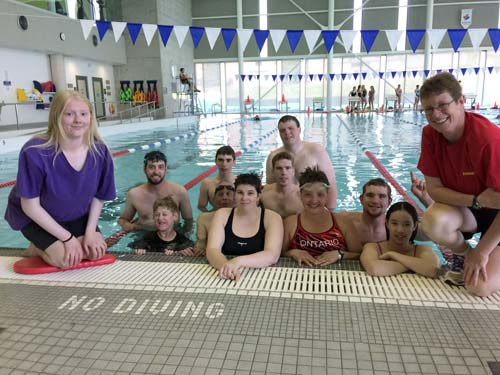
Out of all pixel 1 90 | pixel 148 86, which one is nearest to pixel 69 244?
pixel 1 90

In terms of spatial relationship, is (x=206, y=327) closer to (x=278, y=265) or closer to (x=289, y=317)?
(x=289, y=317)

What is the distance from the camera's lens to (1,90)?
12336 mm

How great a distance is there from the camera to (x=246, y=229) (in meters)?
2.54

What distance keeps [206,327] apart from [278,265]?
2.69 ft

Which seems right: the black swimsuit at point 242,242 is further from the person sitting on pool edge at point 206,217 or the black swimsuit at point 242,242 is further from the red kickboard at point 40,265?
the red kickboard at point 40,265

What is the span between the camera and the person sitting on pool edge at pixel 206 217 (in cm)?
283

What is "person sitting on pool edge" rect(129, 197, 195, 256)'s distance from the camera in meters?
3.01

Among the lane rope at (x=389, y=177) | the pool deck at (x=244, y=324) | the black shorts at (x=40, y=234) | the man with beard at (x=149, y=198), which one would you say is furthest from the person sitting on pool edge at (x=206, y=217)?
the lane rope at (x=389, y=177)

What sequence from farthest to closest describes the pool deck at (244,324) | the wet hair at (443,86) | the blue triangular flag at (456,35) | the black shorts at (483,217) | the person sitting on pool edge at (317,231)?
the blue triangular flag at (456,35), the person sitting on pool edge at (317,231), the black shorts at (483,217), the wet hair at (443,86), the pool deck at (244,324)

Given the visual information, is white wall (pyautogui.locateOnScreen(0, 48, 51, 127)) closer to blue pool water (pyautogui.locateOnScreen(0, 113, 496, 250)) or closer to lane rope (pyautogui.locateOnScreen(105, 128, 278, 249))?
blue pool water (pyautogui.locateOnScreen(0, 113, 496, 250))

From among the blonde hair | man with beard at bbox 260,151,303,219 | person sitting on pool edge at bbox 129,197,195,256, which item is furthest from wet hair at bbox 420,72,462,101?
person sitting on pool edge at bbox 129,197,195,256

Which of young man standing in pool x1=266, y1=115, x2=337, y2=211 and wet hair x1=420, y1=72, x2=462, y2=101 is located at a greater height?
wet hair x1=420, y1=72, x2=462, y2=101

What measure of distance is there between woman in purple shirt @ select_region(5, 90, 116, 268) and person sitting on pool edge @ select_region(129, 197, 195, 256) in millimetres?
566

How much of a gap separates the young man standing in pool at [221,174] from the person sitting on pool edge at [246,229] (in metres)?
1.31
